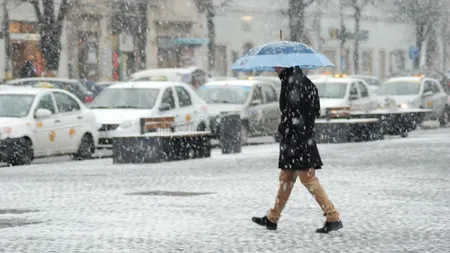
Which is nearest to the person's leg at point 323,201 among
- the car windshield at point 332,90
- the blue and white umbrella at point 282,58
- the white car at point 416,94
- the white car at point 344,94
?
the blue and white umbrella at point 282,58

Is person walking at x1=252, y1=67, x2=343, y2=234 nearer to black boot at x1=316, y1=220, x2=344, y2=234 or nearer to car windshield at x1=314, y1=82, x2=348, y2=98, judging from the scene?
black boot at x1=316, y1=220, x2=344, y2=234

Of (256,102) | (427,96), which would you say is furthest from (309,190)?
(427,96)

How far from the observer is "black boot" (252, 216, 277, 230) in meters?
12.0

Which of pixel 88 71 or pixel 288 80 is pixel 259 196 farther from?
pixel 88 71

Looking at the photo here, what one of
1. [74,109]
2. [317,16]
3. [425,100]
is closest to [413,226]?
[74,109]

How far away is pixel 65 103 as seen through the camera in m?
24.1

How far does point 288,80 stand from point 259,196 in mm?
3635

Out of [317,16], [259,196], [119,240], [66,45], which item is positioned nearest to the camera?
[119,240]

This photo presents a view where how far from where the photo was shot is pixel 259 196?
15516 millimetres

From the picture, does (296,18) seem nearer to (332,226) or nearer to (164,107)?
(164,107)

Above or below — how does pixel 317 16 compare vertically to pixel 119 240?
above

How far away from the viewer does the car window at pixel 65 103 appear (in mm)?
23812

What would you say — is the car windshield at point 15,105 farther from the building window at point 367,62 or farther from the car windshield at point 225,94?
the building window at point 367,62

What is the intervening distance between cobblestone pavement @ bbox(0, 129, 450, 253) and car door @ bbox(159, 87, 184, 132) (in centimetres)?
310
